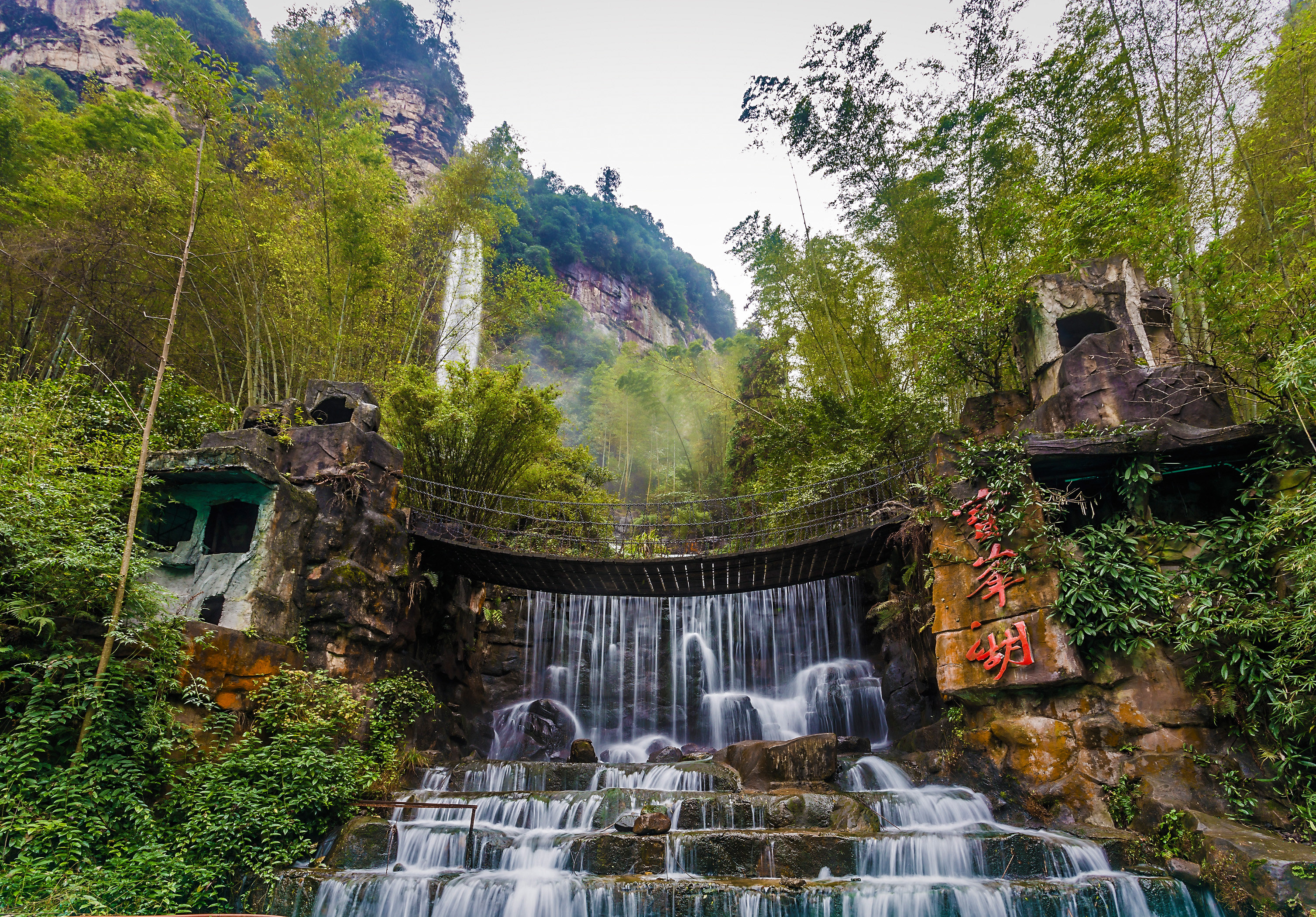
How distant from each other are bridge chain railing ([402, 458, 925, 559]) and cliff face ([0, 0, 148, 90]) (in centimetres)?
2336

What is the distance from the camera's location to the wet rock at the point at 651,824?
5.58 metres

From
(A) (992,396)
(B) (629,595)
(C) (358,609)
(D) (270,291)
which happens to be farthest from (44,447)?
(A) (992,396)

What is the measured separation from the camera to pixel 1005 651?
632 centimetres

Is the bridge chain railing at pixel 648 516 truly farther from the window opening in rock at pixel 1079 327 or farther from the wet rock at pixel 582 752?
the wet rock at pixel 582 752

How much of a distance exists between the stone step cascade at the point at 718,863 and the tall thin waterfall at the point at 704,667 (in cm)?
403

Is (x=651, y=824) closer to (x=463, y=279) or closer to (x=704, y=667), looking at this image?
(x=704, y=667)

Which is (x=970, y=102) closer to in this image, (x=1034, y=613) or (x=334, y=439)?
(x=1034, y=613)

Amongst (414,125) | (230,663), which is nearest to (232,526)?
(230,663)

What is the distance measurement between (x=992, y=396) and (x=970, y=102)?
4.75m

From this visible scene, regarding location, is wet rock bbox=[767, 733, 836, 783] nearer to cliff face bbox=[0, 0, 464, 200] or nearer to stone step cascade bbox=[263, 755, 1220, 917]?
stone step cascade bbox=[263, 755, 1220, 917]

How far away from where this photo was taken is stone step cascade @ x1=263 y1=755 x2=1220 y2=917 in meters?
4.66

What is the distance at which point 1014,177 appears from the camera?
31.1ft

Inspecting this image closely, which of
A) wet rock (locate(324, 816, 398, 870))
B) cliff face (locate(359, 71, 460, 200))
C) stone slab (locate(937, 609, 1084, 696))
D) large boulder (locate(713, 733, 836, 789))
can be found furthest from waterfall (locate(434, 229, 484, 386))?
cliff face (locate(359, 71, 460, 200))

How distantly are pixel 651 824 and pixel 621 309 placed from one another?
1455 inches
